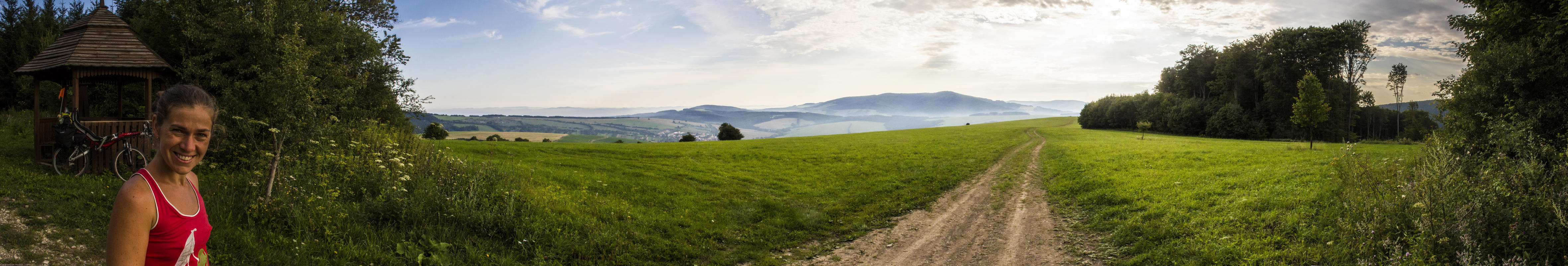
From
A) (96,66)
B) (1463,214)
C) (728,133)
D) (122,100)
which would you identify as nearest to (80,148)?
(96,66)

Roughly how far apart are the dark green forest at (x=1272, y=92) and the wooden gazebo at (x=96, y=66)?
6267 cm

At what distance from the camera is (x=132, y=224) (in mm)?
2479

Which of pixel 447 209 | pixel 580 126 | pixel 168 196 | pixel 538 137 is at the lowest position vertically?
pixel 538 137

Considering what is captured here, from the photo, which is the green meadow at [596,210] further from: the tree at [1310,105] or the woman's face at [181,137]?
the tree at [1310,105]

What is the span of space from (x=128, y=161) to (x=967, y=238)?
57.9 feet

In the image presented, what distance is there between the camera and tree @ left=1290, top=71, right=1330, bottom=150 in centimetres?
2878

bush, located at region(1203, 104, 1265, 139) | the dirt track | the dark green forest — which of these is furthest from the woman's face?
bush, located at region(1203, 104, 1265, 139)

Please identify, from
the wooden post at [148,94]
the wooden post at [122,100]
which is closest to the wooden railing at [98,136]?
the wooden post at [148,94]

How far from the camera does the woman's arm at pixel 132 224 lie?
2.35m

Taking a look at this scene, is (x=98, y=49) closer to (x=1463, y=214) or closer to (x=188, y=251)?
(x=188, y=251)

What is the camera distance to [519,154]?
2050 cm

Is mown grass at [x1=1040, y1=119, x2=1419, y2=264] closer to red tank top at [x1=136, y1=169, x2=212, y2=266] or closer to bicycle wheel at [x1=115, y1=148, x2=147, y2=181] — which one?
red tank top at [x1=136, y1=169, x2=212, y2=266]

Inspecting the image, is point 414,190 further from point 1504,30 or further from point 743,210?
point 1504,30

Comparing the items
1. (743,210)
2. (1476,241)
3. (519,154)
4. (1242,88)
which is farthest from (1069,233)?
(1242,88)
